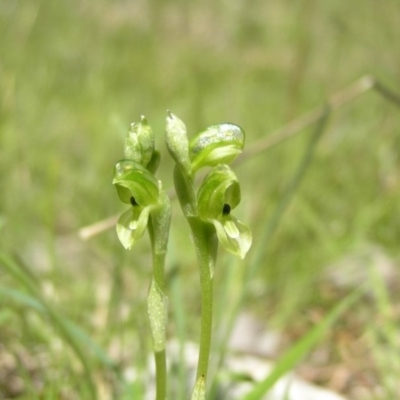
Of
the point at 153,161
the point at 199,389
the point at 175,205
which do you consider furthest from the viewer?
the point at 175,205

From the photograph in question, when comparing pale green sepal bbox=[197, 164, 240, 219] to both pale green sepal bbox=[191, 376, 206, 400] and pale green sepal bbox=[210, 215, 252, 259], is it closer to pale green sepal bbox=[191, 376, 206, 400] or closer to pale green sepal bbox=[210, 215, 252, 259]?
pale green sepal bbox=[210, 215, 252, 259]

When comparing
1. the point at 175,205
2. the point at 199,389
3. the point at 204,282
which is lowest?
the point at 199,389

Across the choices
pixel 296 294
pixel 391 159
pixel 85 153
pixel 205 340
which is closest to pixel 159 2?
pixel 85 153

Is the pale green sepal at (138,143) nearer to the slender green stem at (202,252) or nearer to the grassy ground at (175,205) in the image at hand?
the slender green stem at (202,252)

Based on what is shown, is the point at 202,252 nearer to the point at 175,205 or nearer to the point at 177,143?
the point at 177,143

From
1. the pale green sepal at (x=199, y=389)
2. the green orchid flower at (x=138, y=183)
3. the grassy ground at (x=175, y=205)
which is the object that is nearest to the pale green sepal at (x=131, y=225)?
the green orchid flower at (x=138, y=183)

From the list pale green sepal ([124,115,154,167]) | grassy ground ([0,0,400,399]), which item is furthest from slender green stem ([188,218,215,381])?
grassy ground ([0,0,400,399])

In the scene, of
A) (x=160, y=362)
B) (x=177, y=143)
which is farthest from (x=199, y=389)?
(x=177, y=143)

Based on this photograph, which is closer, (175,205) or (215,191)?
(215,191)
